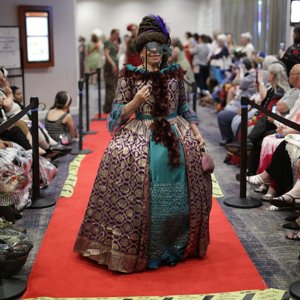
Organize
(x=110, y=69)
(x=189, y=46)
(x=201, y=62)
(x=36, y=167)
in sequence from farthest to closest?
(x=189, y=46) → (x=201, y=62) → (x=110, y=69) → (x=36, y=167)

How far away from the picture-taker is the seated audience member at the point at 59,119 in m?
8.48

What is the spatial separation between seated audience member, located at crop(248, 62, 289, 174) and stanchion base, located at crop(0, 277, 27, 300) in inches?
138

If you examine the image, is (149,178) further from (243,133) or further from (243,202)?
(243,202)

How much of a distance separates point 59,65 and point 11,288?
8153 millimetres

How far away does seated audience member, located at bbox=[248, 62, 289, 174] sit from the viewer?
6.81 m

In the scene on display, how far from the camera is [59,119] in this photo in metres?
8.47

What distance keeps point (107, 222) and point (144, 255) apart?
1.08ft

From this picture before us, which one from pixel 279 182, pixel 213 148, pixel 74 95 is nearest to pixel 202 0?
pixel 74 95

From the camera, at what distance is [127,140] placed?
4.20m

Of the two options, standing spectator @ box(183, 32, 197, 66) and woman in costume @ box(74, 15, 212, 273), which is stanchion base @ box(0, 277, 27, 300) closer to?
woman in costume @ box(74, 15, 212, 273)

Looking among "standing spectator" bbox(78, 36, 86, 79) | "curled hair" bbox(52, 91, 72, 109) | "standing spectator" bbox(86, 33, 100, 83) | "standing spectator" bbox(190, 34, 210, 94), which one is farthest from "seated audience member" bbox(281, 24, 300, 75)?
"standing spectator" bbox(78, 36, 86, 79)

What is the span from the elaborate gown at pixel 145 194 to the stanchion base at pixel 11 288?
1.80 ft

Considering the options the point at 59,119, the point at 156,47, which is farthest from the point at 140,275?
the point at 59,119

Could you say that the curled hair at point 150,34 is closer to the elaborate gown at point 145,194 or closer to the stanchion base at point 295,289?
the elaborate gown at point 145,194
